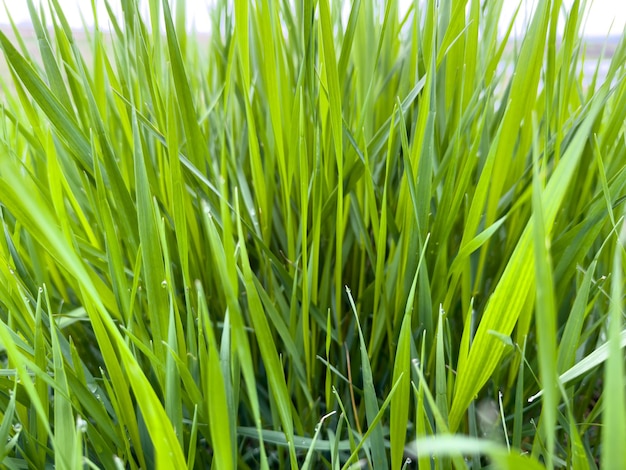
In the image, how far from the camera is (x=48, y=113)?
24cm

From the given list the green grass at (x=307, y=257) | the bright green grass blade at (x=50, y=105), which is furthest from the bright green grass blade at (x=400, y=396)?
the bright green grass blade at (x=50, y=105)

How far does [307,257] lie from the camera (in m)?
0.30

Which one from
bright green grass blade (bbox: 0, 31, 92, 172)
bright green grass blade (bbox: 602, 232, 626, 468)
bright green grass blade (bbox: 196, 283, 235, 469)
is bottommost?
bright green grass blade (bbox: 196, 283, 235, 469)

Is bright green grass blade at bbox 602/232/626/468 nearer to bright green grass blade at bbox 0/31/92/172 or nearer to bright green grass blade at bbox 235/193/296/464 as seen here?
bright green grass blade at bbox 235/193/296/464

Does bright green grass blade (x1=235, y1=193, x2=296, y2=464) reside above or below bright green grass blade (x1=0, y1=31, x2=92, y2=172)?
below

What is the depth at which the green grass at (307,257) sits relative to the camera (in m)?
0.19

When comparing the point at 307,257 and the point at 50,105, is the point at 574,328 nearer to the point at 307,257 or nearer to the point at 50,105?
the point at 307,257

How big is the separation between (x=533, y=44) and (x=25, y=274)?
289mm

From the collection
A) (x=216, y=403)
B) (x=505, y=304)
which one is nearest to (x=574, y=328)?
(x=505, y=304)

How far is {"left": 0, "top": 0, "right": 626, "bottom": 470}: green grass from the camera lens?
193 mm

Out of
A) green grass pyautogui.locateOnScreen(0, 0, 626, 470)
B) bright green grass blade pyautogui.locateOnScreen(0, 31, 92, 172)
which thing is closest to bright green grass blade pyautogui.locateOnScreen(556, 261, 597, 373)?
green grass pyautogui.locateOnScreen(0, 0, 626, 470)

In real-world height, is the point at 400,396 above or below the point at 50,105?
below

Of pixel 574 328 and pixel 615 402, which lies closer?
pixel 615 402

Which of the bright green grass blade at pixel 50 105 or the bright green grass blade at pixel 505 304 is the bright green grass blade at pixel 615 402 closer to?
the bright green grass blade at pixel 505 304
